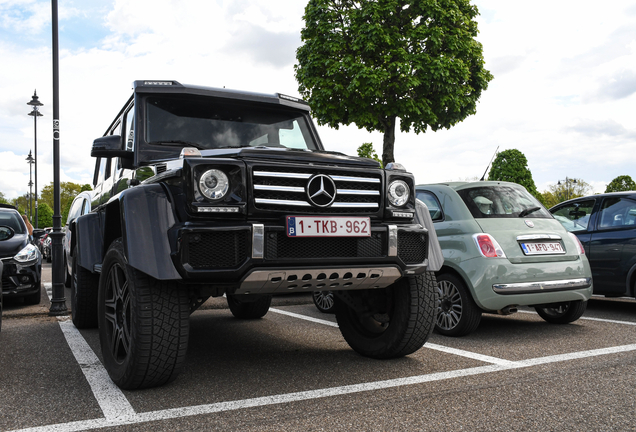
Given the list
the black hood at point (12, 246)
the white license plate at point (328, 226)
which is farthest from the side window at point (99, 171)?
the white license plate at point (328, 226)

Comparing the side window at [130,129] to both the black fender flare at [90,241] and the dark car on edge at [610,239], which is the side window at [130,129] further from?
the dark car on edge at [610,239]

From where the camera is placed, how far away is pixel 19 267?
8.12m

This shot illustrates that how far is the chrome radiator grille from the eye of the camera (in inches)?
133

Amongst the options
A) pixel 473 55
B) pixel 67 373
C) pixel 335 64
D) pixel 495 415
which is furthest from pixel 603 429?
pixel 473 55

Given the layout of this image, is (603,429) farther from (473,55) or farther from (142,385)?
(473,55)

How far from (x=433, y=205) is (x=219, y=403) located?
12.0ft

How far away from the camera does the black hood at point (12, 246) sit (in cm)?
827

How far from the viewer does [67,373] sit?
4.06 meters

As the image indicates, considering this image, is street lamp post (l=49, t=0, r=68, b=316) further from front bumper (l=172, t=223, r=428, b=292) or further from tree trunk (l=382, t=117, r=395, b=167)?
tree trunk (l=382, t=117, r=395, b=167)

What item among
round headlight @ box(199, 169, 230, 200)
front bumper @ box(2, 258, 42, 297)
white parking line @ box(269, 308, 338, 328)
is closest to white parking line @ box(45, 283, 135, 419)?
round headlight @ box(199, 169, 230, 200)

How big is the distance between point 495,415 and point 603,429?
539mm

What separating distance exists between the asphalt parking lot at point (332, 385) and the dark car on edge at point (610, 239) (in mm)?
1415

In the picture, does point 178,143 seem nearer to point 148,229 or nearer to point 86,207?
point 148,229

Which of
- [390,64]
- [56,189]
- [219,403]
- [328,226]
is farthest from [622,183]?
[219,403]
